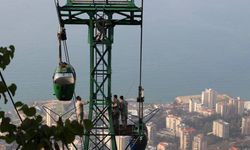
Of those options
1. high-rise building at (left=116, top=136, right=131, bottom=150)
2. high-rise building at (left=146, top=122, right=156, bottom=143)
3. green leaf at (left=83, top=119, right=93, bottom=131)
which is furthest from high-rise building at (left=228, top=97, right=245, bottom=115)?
green leaf at (left=83, top=119, right=93, bottom=131)

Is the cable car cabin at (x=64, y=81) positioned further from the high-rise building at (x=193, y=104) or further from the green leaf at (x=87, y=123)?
the high-rise building at (x=193, y=104)

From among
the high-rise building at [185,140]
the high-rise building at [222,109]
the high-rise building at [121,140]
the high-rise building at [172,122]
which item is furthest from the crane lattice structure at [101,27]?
the high-rise building at [222,109]

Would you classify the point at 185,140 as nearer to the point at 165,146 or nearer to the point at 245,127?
the point at 165,146

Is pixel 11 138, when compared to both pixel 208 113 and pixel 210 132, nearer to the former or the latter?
pixel 210 132

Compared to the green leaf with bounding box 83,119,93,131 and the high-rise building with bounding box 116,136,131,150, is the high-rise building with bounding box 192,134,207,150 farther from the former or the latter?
the green leaf with bounding box 83,119,93,131

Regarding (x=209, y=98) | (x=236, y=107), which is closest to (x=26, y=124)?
(x=236, y=107)
